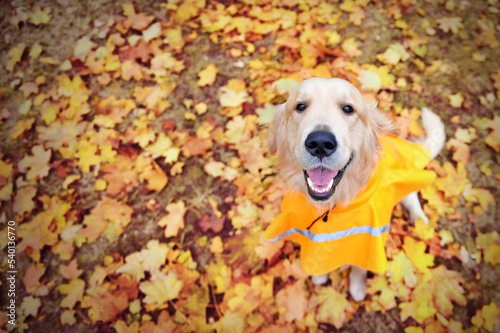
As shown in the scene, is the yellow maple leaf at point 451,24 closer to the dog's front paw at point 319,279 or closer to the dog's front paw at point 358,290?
the dog's front paw at point 358,290

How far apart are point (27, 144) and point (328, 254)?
409cm

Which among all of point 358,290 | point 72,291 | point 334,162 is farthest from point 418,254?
point 72,291

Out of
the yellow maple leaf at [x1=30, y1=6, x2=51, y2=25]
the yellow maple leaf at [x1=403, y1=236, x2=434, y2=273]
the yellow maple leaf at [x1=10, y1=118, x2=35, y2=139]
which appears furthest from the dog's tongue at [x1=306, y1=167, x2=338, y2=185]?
the yellow maple leaf at [x1=30, y1=6, x2=51, y2=25]

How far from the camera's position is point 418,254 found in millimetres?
2766

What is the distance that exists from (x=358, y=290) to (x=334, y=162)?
1.61 m

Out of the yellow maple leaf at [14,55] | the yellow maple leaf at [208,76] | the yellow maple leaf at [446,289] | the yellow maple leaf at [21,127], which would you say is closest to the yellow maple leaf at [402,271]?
the yellow maple leaf at [446,289]

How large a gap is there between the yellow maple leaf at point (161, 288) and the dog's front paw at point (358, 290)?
1738 mm

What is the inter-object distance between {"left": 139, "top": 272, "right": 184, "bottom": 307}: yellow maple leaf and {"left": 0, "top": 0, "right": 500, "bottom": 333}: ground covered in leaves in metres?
0.02

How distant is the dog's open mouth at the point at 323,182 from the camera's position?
194cm

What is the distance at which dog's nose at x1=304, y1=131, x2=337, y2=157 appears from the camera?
176 centimetres

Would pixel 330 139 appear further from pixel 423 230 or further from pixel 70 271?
pixel 70 271

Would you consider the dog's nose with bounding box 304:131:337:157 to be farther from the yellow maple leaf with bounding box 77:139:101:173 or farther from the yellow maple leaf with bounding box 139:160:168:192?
the yellow maple leaf with bounding box 77:139:101:173

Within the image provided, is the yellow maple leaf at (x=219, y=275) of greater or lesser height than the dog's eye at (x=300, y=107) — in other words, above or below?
below

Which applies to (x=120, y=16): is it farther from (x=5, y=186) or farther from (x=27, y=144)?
(x=5, y=186)
